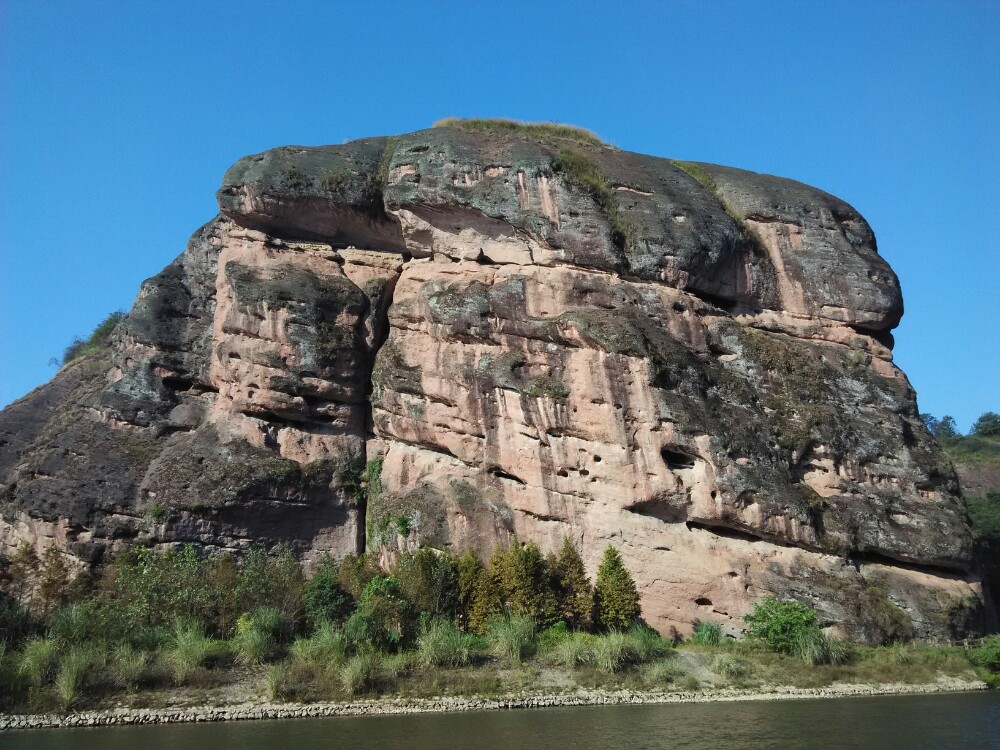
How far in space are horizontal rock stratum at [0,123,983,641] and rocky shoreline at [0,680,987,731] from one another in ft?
7.82

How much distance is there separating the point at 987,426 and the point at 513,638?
63495 millimetres

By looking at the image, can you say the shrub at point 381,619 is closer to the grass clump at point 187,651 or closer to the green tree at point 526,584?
the green tree at point 526,584

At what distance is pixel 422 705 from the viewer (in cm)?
2250

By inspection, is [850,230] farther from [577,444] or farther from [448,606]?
[448,606]

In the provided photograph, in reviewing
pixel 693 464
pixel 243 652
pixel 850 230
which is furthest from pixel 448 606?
pixel 850 230

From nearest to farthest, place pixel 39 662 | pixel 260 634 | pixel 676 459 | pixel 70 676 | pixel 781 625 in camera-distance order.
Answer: pixel 70 676 → pixel 39 662 → pixel 260 634 → pixel 781 625 → pixel 676 459

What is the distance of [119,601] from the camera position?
26.1m

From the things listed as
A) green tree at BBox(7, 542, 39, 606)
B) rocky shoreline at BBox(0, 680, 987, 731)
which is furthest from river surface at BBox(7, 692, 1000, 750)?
green tree at BBox(7, 542, 39, 606)

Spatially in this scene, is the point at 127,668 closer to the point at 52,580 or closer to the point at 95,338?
the point at 52,580

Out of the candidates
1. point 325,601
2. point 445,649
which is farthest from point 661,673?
point 325,601

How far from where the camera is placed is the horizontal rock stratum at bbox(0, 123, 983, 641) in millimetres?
27953

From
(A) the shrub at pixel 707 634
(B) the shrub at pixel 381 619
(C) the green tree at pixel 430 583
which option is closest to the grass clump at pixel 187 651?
(B) the shrub at pixel 381 619

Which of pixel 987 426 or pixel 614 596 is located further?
pixel 987 426

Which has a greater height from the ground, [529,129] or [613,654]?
[529,129]
